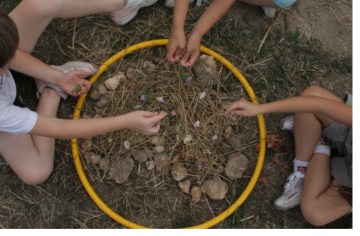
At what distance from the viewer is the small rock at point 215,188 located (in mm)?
1569

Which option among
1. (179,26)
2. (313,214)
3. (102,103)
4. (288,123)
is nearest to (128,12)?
(179,26)

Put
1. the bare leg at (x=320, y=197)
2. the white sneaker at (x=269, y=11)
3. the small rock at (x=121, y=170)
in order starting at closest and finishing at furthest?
the bare leg at (x=320, y=197) < the small rock at (x=121, y=170) < the white sneaker at (x=269, y=11)

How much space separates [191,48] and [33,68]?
0.89 meters

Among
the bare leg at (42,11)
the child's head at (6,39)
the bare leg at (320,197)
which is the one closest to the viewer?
the child's head at (6,39)

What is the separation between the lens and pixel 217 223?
1.62 m

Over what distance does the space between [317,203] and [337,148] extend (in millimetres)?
356

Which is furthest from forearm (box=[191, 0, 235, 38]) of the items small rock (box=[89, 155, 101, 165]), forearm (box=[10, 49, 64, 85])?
small rock (box=[89, 155, 101, 165])

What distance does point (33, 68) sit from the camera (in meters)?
1.43

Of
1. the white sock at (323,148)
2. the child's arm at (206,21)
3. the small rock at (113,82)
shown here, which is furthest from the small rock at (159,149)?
the white sock at (323,148)

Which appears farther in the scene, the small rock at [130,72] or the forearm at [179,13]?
the small rock at [130,72]

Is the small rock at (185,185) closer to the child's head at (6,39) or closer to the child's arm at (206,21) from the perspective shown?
the child's arm at (206,21)

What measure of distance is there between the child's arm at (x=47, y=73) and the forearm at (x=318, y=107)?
107cm

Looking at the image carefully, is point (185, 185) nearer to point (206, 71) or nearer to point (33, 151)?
point (206, 71)

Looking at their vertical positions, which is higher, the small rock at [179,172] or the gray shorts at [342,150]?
the gray shorts at [342,150]
